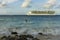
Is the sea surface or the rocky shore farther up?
the sea surface

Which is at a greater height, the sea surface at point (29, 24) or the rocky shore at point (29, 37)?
the sea surface at point (29, 24)

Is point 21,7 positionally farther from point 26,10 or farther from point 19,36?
point 19,36

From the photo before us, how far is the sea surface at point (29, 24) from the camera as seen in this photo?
1.64 meters

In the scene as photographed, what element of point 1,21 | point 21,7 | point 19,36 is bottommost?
point 19,36

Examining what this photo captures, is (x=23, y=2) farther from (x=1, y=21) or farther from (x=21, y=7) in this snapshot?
(x=1, y=21)

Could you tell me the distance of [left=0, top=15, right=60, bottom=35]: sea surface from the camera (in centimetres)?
164

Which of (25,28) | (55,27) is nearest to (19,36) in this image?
(25,28)

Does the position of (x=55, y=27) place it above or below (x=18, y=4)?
below

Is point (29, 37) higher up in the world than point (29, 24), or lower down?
lower down

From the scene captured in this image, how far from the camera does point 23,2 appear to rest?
164 cm

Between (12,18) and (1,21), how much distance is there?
4.1 inches

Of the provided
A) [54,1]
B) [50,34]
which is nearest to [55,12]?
[54,1]

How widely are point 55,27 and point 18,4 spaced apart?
400 mm

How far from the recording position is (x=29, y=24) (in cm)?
165
